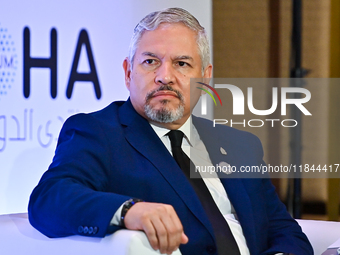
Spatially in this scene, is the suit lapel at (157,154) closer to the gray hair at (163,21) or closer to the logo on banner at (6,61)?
the gray hair at (163,21)

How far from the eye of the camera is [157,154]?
5.31 feet

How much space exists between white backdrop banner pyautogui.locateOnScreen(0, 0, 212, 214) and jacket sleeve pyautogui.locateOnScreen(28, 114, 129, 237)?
1.30 m

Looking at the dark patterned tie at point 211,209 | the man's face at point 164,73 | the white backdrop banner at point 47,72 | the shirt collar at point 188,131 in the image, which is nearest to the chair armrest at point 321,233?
the dark patterned tie at point 211,209

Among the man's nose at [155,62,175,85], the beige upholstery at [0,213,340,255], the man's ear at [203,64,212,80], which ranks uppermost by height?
the man's ear at [203,64,212,80]

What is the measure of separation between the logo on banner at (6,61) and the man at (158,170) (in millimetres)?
1224

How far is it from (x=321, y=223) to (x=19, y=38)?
2.09 metres

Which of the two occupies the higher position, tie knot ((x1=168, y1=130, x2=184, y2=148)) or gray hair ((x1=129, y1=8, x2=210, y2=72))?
gray hair ((x1=129, y1=8, x2=210, y2=72))

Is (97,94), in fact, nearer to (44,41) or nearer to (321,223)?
(44,41)

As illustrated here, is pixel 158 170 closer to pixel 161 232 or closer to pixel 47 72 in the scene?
pixel 161 232

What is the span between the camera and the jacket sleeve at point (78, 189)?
1.21 meters

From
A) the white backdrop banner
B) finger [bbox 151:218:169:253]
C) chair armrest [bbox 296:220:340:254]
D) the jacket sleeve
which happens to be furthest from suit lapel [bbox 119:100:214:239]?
the white backdrop banner

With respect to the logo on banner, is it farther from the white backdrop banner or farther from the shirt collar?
the shirt collar

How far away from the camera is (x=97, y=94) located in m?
2.99

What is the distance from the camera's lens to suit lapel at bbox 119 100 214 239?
1.52 meters
